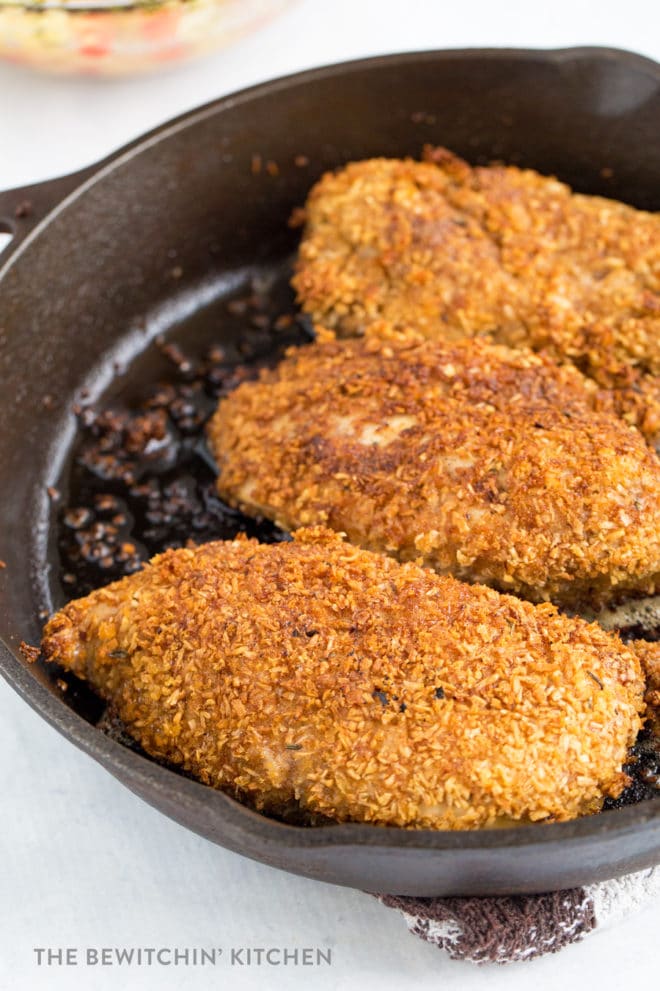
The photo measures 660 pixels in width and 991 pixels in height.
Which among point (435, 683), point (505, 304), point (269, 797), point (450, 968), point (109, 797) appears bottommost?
point (450, 968)

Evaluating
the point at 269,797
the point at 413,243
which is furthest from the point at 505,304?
the point at 269,797

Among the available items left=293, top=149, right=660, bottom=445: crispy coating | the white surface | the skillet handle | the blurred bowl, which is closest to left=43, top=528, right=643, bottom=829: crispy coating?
the white surface

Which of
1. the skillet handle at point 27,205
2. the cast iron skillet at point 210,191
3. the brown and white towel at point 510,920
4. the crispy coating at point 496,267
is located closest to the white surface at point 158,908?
the brown and white towel at point 510,920

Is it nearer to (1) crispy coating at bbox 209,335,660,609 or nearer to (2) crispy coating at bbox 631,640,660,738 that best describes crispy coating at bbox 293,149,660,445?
(1) crispy coating at bbox 209,335,660,609

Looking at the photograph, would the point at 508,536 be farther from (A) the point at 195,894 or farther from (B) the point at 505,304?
(A) the point at 195,894

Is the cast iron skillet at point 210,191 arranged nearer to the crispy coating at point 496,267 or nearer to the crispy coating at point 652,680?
the crispy coating at point 496,267

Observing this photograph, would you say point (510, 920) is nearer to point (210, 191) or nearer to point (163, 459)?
point (163, 459)
